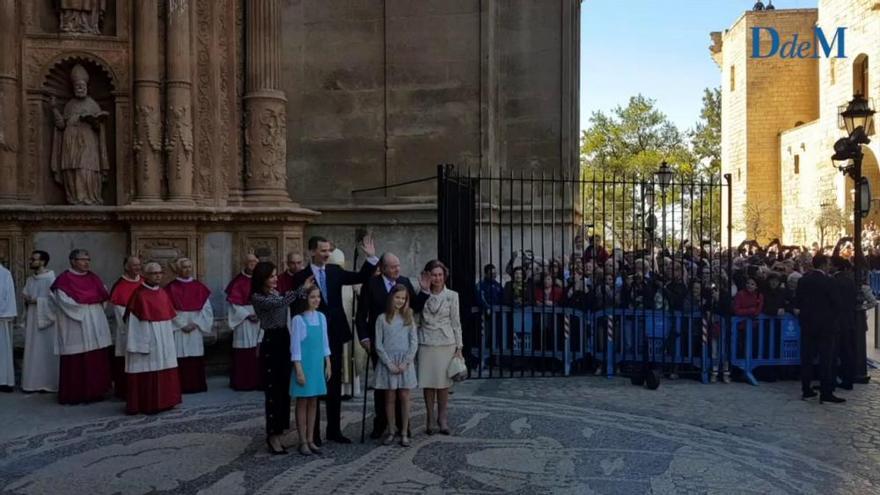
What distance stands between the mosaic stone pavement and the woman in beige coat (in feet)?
0.96

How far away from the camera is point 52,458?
24.2ft

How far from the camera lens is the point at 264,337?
299 inches

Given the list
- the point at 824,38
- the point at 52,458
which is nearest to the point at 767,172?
the point at 824,38

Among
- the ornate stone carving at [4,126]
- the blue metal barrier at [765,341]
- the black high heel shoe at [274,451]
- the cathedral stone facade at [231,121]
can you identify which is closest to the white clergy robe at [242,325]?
the cathedral stone facade at [231,121]

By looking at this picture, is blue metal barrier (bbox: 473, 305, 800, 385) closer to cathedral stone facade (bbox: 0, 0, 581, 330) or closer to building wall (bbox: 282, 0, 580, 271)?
cathedral stone facade (bbox: 0, 0, 581, 330)

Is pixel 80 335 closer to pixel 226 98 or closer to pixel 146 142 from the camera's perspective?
pixel 146 142

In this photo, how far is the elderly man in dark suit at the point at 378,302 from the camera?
8086 mm

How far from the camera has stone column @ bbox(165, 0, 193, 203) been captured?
459 inches

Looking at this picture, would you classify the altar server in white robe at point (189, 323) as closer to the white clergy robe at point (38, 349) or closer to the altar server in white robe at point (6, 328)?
the white clergy robe at point (38, 349)

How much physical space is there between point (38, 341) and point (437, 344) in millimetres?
5661

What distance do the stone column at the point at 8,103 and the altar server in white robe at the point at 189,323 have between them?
2.87 metres

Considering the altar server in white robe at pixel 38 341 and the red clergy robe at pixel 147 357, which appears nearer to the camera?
the red clergy robe at pixel 147 357

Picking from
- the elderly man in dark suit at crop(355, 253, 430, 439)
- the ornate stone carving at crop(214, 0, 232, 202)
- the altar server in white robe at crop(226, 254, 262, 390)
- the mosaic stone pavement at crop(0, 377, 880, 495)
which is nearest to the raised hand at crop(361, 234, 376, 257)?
the elderly man in dark suit at crop(355, 253, 430, 439)

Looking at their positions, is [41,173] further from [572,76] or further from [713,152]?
[713,152]
